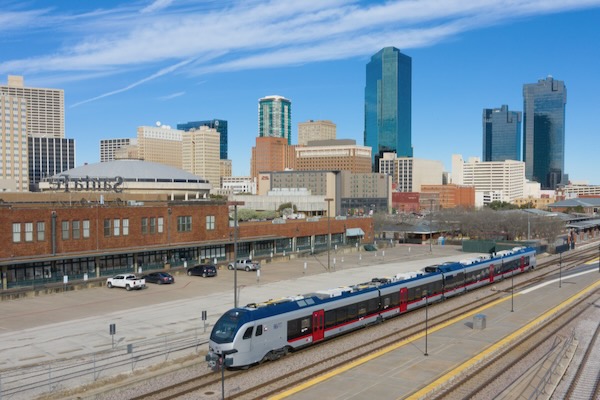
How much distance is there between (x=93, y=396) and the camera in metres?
24.4

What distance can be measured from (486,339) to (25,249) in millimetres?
41146

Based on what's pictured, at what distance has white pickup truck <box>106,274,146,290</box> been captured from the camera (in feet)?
177

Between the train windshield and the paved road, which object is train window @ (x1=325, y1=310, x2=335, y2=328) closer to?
the train windshield

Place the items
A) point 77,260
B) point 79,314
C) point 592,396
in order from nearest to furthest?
point 592,396
point 79,314
point 77,260

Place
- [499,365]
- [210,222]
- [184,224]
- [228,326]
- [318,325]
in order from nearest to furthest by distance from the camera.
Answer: [228,326]
[499,365]
[318,325]
[184,224]
[210,222]

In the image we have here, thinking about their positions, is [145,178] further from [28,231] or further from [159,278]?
[28,231]

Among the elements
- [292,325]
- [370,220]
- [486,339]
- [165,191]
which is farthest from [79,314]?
[370,220]

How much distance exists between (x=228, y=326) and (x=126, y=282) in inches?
1151

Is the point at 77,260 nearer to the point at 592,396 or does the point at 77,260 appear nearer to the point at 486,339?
the point at 486,339

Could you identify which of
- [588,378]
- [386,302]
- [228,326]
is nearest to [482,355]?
[588,378]

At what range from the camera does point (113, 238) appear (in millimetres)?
60094

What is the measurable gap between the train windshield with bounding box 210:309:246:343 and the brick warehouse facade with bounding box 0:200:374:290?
29340 millimetres

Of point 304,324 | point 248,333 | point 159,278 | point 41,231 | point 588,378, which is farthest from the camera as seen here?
point 159,278

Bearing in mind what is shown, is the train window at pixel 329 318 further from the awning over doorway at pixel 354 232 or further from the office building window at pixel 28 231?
the awning over doorway at pixel 354 232
